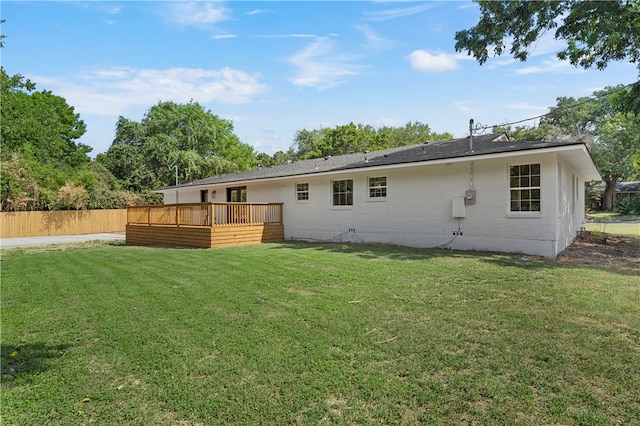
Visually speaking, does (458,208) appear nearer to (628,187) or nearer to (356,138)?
(356,138)

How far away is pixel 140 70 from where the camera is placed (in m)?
13.4

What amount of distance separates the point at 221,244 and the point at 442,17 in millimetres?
10478

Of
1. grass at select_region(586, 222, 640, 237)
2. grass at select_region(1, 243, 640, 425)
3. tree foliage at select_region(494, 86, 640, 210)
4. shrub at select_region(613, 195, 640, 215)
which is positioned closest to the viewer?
grass at select_region(1, 243, 640, 425)

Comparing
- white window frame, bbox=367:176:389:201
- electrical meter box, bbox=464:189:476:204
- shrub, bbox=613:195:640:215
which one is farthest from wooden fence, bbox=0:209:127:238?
shrub, bbox=613:195:640:215

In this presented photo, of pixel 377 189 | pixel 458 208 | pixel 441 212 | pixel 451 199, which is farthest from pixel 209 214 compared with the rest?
pixel 458 208

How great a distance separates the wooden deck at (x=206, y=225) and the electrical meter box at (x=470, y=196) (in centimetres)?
767

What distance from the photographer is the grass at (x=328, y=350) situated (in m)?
2.54

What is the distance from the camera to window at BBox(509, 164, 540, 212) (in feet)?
30.8

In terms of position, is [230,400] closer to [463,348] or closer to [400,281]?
[463,348]

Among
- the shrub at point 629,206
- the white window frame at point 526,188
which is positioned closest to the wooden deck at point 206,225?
the white window frame at point 526,188

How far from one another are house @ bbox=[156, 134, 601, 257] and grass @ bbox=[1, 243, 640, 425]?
3161mm

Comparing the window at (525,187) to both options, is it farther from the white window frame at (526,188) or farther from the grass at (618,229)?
the grass at (618,229)

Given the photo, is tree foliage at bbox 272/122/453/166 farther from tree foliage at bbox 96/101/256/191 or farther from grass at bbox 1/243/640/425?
grass at bbox 1/243/640/425

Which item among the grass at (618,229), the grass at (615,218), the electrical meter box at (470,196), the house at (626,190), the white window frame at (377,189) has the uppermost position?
the house at (626,190)
